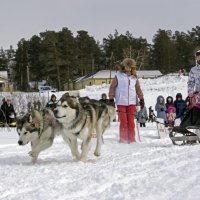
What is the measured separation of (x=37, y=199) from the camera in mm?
3701

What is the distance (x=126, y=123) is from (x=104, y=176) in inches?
152

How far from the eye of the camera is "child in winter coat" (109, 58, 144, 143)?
26.4 ft

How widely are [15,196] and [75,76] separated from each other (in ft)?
196

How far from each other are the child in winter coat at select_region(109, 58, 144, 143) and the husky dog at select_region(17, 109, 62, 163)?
2.27 m

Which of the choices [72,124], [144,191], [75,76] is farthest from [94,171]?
[75,76]

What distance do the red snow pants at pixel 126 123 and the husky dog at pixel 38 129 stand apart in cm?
238

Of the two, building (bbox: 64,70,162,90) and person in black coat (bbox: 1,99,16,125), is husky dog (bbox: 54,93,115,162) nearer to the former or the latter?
person in black coat (bbox: 1,99,16,125)

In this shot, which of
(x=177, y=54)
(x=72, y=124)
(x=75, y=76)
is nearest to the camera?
(x=72, y=124)

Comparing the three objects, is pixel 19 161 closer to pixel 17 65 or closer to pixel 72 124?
pixel 72 124

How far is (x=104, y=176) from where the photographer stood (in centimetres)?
432

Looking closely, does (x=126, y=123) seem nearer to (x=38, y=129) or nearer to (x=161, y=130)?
(x=161, y=130)

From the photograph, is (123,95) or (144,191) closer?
(144,191)

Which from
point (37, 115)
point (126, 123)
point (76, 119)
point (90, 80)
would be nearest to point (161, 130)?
point (126, 123)

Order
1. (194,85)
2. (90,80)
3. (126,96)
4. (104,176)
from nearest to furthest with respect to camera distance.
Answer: (104,176)
(194,85)
(126,96)
(90,80)
